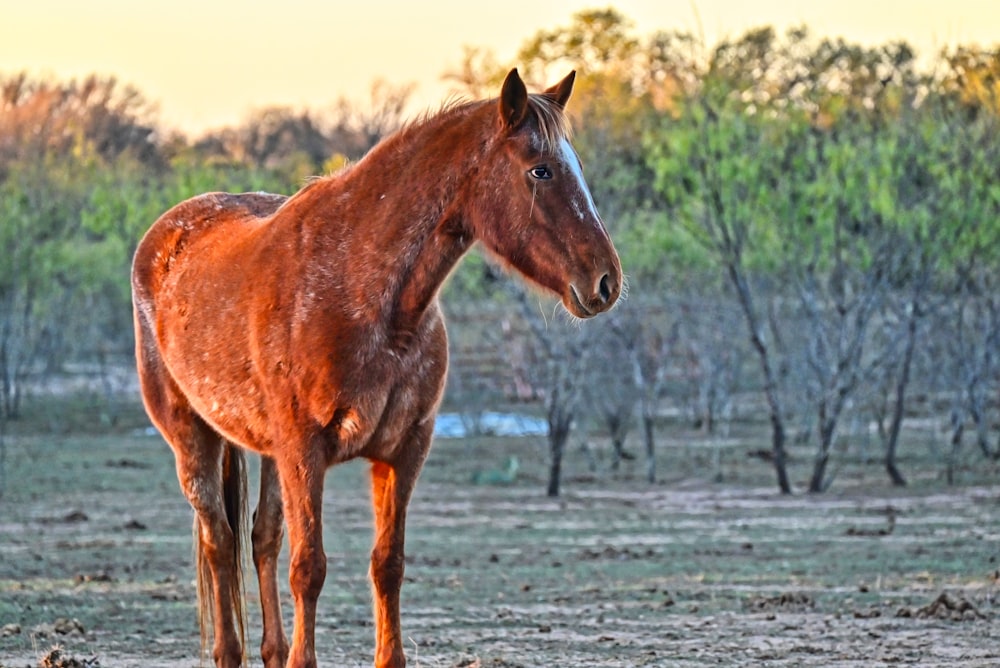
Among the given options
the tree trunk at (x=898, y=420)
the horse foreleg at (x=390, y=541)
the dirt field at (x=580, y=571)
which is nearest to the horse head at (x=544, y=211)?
the horse foreleg at (x=390, y=541)

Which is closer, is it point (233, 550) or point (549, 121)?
point (549, 121)

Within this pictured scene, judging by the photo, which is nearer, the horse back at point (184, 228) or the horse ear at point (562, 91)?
the horse ear at point (562, 91)

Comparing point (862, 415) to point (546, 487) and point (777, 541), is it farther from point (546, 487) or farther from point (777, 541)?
point (777, 541)

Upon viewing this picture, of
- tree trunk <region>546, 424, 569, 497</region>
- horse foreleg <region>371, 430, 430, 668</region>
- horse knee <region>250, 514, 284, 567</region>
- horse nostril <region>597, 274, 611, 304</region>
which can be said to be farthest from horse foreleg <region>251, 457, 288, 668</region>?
tree trunk <region>546, 424, 569, 497</region>

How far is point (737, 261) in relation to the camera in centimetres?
1798

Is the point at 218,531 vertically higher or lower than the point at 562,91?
lower

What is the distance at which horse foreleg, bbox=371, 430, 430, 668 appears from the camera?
5.49 m

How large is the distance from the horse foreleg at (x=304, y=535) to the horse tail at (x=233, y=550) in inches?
50.0

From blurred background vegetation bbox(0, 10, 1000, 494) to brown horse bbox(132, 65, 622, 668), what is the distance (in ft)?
21.7

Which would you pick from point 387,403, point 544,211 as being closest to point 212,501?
point 387,403

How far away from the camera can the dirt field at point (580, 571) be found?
25.4 feet

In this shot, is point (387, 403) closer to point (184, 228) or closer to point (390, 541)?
point (390, 541)

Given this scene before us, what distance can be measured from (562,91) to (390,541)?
73.1 inches

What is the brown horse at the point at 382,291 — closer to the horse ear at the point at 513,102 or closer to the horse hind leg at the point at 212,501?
the horse ear at the point at 513,102
